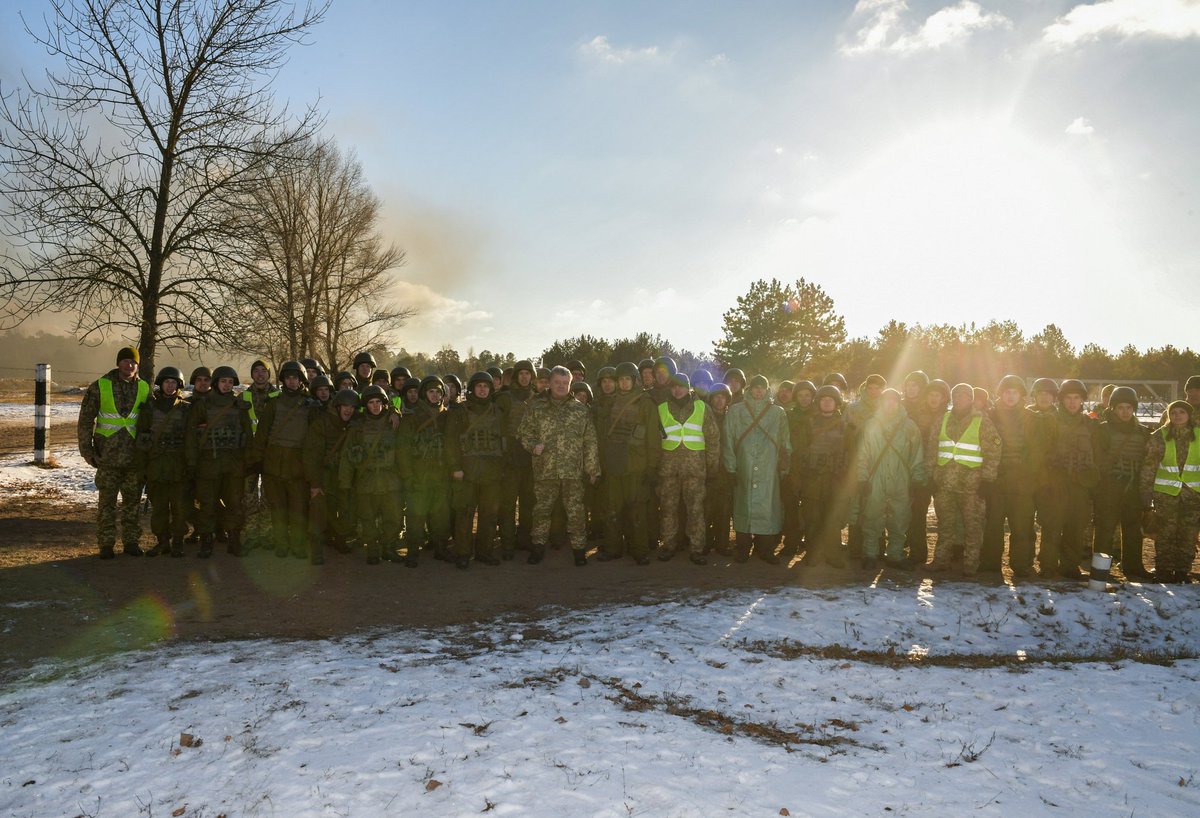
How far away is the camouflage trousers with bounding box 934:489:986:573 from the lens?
334 inches

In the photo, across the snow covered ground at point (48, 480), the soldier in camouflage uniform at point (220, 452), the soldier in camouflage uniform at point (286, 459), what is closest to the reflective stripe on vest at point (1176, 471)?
the soldier in camouflage uniform at point (286, 459)

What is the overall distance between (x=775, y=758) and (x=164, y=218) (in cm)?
1187

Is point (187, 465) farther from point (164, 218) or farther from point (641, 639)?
point (641, 639)

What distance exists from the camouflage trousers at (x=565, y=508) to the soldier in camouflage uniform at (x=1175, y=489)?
21.6ft

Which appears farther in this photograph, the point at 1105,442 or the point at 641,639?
the point at 1105,442

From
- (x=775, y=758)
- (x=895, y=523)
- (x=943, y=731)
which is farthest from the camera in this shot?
(x=895, y=523)

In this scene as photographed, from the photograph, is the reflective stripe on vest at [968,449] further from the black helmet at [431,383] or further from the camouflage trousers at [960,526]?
the black helmet at [431,383]

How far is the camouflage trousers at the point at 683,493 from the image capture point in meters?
8.84

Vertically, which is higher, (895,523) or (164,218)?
(164,218)

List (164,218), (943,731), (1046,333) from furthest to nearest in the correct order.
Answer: (1046,333) → (164,218) → (943,731)

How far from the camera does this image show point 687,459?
8.84 m

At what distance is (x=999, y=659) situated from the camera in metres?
6.16

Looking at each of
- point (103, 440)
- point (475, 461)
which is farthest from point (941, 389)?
point (103, 440)

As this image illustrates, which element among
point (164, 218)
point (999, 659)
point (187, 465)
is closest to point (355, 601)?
point (187, 465)
